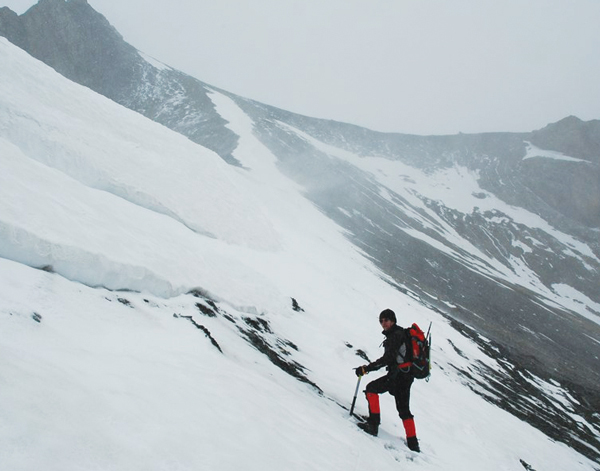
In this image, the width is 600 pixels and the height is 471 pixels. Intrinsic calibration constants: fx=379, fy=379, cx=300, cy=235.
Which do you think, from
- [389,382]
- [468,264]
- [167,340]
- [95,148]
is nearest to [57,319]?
[167,340]

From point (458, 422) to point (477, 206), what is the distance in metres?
126

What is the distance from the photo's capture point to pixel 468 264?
7644cm

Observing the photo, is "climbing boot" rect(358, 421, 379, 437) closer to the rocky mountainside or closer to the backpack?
the backpack

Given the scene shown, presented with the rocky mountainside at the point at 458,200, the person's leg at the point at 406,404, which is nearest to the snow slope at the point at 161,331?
the person's leg at the point at 406,404

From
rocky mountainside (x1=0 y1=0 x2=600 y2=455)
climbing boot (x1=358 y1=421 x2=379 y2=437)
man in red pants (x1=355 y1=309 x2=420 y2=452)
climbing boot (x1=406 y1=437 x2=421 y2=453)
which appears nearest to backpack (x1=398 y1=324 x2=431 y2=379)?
man in red pants (x1=355 y1=309 x2=420 y2=452)

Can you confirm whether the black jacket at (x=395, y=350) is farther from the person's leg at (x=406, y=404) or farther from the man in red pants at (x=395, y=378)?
the person's leg at (x=406, y=404)

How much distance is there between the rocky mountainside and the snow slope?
1069 centimetres

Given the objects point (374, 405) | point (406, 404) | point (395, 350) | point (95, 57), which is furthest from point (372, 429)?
point (95, 57)

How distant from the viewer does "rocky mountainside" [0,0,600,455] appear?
140 feet

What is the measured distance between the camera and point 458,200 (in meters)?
126

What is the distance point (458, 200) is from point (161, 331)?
435 feet

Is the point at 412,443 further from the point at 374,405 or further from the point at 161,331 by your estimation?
the point at 161,331

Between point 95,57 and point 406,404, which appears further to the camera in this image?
point 95,57

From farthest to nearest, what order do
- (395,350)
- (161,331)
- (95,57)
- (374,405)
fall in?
(95,57) < (374,405) < (395,350) < (161,331)
